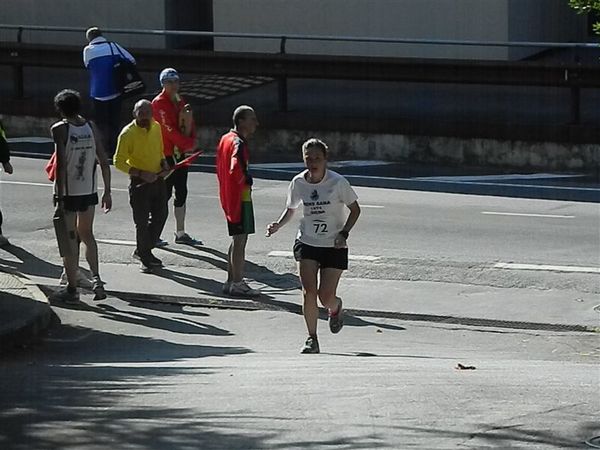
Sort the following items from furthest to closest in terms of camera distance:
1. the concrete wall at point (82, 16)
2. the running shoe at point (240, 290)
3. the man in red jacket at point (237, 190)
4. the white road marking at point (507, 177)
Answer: the concrete wall at point (82, 16) < the white road marking at point (507, 177) < the running shoe at point (240, 290) < the man in red jacket at point (237, 190)

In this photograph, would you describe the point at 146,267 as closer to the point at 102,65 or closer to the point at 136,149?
the point at 136,149

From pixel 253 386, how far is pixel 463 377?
1.26 m

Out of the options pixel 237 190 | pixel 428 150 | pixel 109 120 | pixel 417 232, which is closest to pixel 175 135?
pixel 237 190

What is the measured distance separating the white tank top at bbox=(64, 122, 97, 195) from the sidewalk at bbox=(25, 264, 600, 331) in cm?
113

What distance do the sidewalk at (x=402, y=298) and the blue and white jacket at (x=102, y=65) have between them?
6.63 m

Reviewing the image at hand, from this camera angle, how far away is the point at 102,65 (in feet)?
66.6

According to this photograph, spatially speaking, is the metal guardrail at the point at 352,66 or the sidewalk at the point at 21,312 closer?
the sidewalk at the point at 21,312

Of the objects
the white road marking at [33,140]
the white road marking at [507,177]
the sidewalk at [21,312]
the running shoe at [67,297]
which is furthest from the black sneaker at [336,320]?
the white road marking at [33,140]

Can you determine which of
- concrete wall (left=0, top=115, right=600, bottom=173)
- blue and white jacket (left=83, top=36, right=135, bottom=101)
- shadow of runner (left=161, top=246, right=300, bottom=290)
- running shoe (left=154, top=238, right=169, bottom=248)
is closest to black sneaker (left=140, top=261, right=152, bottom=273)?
shadow of runner (left=161, top=246, right=300, bottom=290)

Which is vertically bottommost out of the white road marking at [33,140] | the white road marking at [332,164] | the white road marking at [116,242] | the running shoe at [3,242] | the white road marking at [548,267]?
the white road marking at [548,267]

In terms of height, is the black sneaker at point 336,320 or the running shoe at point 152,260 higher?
the running shoe at point 152,260

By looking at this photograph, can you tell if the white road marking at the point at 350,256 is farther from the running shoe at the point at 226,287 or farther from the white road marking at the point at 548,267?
the running shoe at the point at 226,287

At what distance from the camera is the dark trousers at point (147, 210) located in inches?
556

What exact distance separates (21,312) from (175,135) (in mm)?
3944
